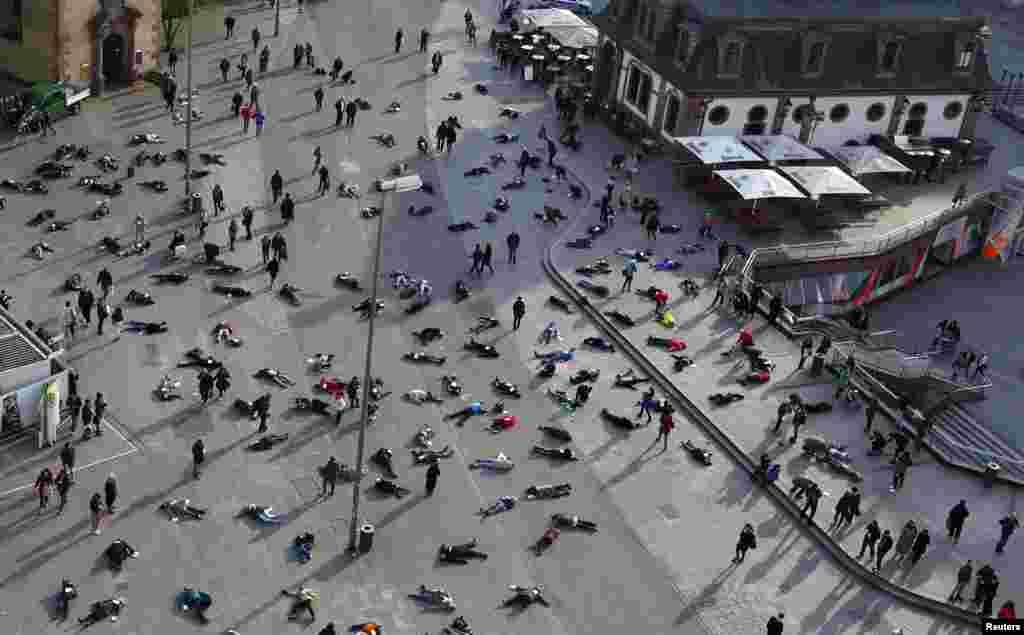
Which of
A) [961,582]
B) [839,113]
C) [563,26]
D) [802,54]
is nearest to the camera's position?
[961,582]

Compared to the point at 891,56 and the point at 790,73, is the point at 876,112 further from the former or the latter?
the point at 790,73

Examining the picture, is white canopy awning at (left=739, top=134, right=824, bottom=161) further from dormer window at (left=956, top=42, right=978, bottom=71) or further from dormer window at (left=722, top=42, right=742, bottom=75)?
dormer window at (left=956, top=42, right=978, bottom=71)

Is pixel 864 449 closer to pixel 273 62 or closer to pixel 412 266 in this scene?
pixel 412 266

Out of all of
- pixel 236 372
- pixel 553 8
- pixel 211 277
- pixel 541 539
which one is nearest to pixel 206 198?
pixel 211 277

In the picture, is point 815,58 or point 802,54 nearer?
point 802,54

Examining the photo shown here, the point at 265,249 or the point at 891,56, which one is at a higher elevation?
the point at 891,56

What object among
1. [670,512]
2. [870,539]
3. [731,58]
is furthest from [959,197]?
[670,512]

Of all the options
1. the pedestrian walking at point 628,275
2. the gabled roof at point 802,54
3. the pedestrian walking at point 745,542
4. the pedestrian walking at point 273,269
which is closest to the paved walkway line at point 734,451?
the pedestrian walking at point 628,275
